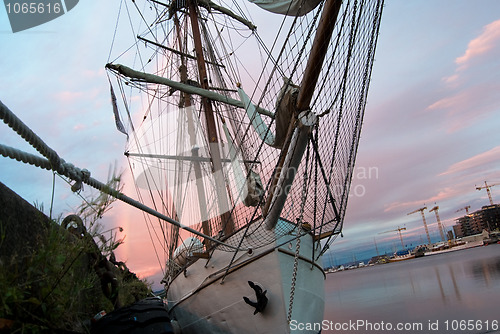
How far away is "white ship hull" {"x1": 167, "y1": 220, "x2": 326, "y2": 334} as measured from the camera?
457 cm

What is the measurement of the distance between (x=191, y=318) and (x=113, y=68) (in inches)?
335

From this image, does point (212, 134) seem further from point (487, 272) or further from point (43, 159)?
point (487, 272)

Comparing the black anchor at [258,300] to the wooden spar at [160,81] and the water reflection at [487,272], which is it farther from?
the water reflection at [487,272]

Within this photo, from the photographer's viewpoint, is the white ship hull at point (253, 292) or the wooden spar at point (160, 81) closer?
the white ship hull at point (253, 292)

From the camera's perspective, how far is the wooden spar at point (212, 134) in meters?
9.34

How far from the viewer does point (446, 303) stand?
332 inches

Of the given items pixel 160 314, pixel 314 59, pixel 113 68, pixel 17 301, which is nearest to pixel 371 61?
pixel 314 59

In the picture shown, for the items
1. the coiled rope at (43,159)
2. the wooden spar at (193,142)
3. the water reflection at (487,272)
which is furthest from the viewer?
the wooden spar at (193,142)

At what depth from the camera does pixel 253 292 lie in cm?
474

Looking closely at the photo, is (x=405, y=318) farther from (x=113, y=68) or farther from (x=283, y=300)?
(x=113, y=68)

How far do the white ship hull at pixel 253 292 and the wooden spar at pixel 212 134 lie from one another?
2500 millimetres

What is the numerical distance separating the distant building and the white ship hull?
10236 cm

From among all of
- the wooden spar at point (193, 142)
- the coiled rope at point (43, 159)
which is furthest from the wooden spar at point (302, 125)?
the wooden spar at point (193, 142)

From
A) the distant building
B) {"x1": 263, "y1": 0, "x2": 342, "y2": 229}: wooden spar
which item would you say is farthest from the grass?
the distant building
